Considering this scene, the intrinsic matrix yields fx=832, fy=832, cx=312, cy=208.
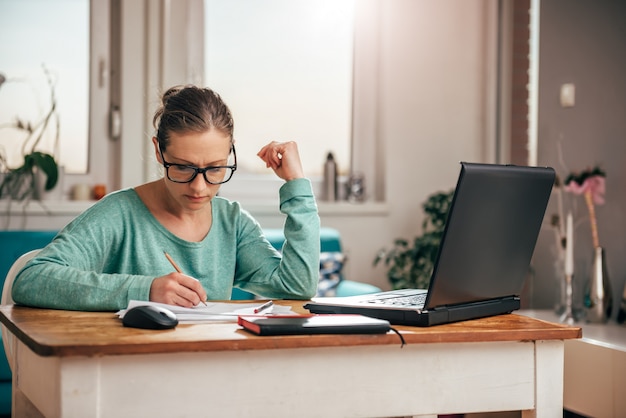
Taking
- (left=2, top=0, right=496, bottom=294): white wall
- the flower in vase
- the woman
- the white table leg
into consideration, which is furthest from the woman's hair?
(left=2, top=0, right=496, bottom=294): white wall

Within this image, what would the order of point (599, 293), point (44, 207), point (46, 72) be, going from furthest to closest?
point (46, 72) → point (44, 207) → point (599, 293)

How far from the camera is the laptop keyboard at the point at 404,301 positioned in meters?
1.51

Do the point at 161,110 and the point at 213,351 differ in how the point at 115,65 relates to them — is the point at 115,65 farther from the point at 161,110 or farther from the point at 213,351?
the point at 213,351

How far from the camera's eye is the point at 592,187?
353 cm

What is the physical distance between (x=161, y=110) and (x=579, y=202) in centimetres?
243

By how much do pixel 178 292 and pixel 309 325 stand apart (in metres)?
0.34

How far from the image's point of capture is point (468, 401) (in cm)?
141

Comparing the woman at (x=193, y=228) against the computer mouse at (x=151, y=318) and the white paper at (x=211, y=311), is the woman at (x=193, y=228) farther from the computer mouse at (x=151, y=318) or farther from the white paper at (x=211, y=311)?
the computer mouse at (x=151, y=318)

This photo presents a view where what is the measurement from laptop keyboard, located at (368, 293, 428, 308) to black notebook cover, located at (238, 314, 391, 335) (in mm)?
171

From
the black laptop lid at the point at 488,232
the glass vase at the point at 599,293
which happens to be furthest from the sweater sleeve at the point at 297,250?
the glass vase at the point at 599,293

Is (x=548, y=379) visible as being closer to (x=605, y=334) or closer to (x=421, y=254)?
(x=605, y=334)

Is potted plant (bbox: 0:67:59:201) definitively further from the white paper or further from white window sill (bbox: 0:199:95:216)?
the white paper

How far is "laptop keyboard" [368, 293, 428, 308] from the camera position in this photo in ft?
4.97

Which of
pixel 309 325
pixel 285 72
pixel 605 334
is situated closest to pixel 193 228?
pixel 309 325
